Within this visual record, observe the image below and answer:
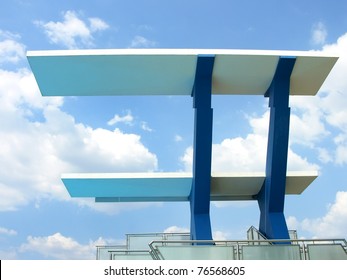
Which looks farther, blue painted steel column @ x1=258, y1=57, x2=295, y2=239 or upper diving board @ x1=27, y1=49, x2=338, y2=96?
blue painted steel column @ x1=258, y1=57, x2=295, y2=239

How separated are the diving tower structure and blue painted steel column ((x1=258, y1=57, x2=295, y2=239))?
0.03m

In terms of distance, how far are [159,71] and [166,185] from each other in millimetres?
4760

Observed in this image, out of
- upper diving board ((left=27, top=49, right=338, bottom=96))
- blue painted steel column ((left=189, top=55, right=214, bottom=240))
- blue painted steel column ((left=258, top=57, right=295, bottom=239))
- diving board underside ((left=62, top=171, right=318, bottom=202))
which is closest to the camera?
upper diving board ((left=27, top=49, right=338, bottom=96))

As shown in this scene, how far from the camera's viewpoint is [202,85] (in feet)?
51.5

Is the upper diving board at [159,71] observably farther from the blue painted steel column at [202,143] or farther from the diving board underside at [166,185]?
the diving board underside at [166,185]

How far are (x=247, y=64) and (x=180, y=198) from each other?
7178mm

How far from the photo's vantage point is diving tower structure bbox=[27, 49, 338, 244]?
14836mm

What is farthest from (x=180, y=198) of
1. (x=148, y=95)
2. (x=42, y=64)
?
(x=42, y=64)

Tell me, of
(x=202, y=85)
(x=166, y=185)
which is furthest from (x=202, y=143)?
(x=166, y=185)

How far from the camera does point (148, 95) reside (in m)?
17.2

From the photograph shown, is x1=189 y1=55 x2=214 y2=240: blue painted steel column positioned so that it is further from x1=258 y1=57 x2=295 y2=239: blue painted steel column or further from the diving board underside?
x1=258 y1=57 x2=295 y2=239: blue painted steel column

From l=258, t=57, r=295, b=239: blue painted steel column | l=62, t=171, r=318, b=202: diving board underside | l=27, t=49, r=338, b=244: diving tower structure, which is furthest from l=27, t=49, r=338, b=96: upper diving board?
l=62, t=171, r=318, b=202: diving board underside

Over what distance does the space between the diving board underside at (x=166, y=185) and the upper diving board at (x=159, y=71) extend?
122 inches
